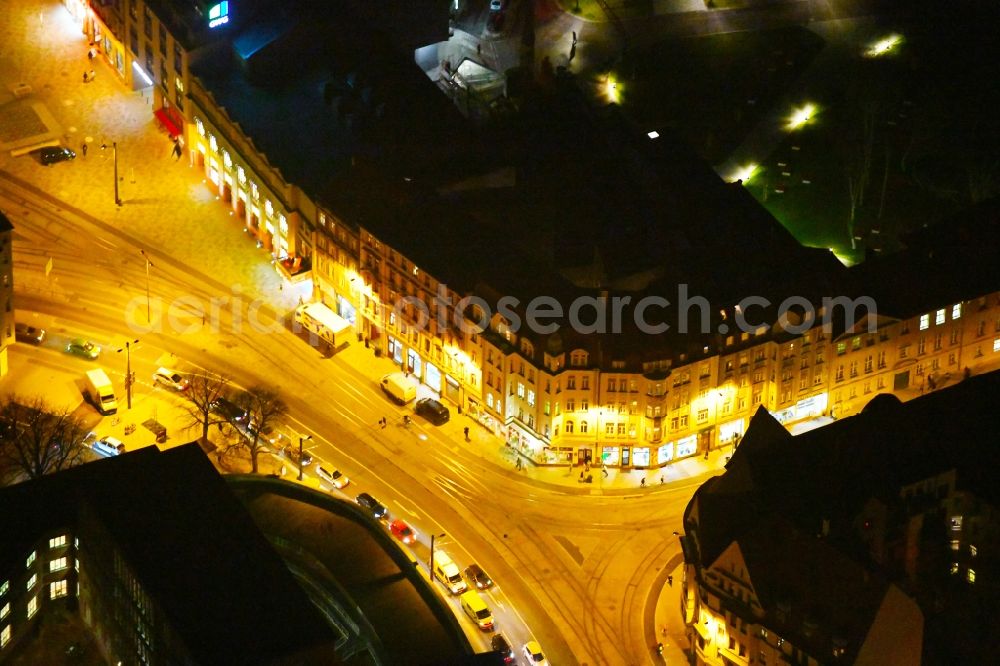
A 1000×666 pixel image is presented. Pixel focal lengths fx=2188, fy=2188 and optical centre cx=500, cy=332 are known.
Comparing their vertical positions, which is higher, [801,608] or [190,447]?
[190,447]

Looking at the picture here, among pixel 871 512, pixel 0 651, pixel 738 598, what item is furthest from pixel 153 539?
pixel 871 512

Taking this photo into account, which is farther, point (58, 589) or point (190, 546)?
point (58, 589)

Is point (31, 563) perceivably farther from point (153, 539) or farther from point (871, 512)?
point (871, 512)

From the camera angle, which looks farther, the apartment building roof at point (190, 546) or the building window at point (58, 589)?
the building window at point (58, 589)

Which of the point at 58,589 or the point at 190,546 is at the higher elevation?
the point at 58,589
